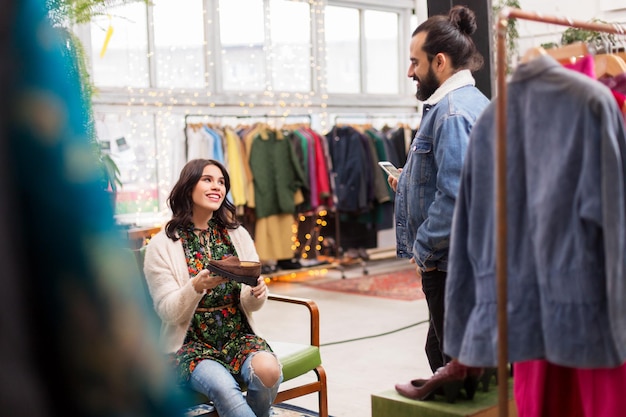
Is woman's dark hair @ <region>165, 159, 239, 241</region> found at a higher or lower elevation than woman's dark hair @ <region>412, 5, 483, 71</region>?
lower

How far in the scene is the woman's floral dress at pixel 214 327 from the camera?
3.02 meters

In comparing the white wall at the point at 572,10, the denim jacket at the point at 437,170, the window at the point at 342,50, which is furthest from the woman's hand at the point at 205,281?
the window at the point at 342,50

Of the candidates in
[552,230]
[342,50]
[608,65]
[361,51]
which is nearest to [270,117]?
[342,50]

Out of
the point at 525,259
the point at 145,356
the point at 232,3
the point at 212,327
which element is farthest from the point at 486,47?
the point at 232,3

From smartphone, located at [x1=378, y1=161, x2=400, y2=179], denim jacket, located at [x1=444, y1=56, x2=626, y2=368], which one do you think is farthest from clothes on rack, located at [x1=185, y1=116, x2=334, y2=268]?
denim jacket, located at [x1=444, y1=56, x2=626, y2=368]

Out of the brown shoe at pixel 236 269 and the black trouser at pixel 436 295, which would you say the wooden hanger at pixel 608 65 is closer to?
the black trouser at pixel 436 295

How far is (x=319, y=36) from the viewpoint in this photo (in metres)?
9.65

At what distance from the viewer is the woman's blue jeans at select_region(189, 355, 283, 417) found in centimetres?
286

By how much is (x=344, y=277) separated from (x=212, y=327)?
213 inches

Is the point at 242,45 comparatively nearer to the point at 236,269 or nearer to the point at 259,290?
the point at 259,290

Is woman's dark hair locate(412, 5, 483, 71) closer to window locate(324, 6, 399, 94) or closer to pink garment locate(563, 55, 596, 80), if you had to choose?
pink garment locate(563, 55, 596, 80)

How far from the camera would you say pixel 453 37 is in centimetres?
279

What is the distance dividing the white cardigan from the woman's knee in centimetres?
23

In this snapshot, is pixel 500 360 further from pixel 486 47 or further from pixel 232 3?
pixel 232 3
